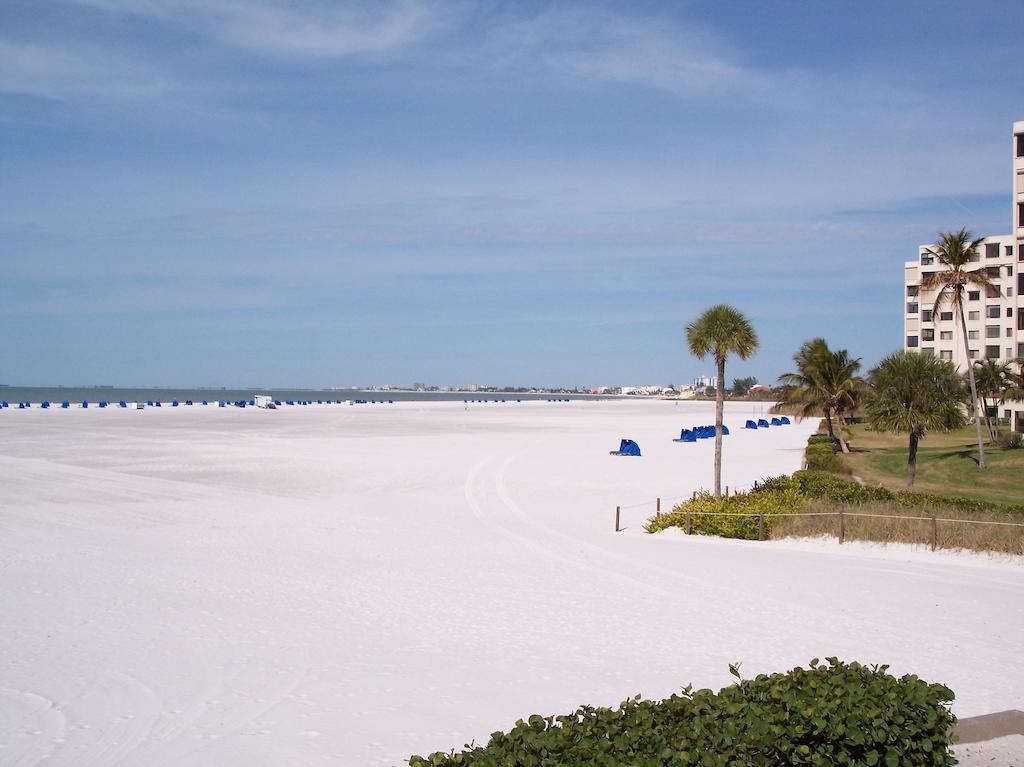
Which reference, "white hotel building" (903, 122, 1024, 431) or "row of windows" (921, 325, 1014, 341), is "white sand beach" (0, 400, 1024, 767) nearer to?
"white hotel building" (903, 122, 1024, 431)

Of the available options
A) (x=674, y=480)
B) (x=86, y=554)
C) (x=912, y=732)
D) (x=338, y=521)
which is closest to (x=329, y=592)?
(x=86, y=554)

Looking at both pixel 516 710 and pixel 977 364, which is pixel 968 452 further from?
pixel 516 710

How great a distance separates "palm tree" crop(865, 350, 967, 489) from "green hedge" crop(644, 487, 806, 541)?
10.0m

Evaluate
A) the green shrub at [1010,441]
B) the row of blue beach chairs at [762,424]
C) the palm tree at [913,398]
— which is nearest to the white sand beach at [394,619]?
the palm tree at [913,398]

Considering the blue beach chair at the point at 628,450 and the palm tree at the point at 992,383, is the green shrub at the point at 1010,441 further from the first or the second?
the blue beach chair at the point at 628,450

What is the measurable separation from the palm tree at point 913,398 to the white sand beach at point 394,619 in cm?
1107

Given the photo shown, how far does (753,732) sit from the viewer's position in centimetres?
544

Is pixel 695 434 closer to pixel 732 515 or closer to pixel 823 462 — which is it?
pixel 823 462

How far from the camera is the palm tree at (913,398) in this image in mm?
29328

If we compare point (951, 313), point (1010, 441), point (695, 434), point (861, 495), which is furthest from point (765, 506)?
point (951, 313)

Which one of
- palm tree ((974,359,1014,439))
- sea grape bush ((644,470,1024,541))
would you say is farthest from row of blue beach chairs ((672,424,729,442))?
sea grape bush ((644,470,1024,541))

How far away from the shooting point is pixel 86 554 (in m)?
16.2

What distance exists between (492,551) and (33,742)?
33.6 feet

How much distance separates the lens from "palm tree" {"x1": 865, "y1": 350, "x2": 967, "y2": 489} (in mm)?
29328
